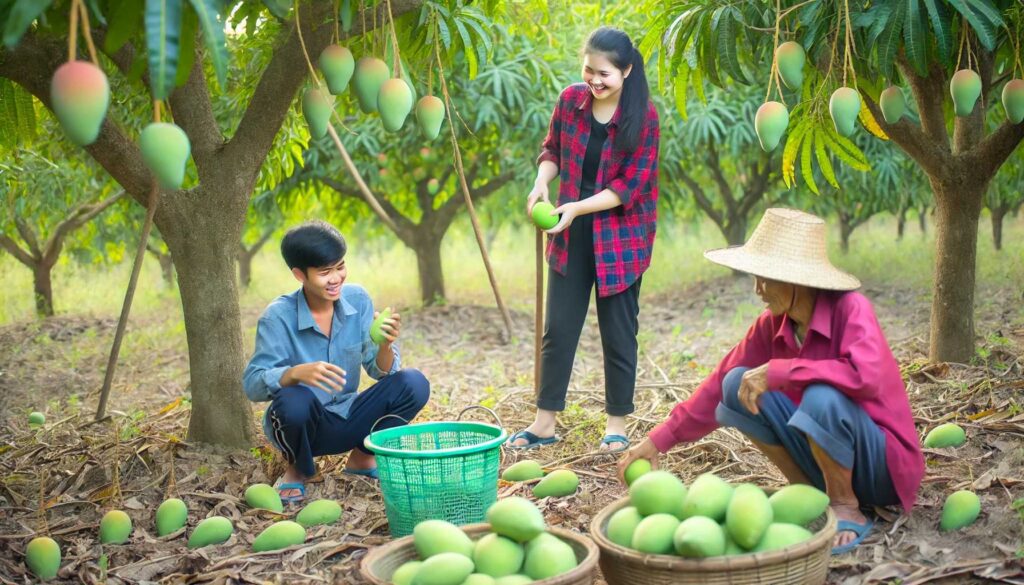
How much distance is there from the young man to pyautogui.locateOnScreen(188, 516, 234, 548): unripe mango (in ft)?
0.99

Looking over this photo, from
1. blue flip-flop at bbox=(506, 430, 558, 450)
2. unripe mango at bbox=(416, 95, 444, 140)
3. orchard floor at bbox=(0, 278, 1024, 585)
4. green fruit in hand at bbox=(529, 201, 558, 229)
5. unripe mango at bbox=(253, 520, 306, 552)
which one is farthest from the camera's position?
blue flip-flop at bbox=(506, 430, 558, 450)

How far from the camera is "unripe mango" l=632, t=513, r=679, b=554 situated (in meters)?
1.65

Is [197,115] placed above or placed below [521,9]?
below

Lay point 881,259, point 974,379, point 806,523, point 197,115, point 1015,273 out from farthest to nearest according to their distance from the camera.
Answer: point 881,259 < point 1015,273 < point 974,379 < point 197,115 < point 806,523

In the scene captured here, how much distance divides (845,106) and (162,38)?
1.69m

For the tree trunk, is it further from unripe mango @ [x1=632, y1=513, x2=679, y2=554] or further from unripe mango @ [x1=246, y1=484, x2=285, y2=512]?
unripe mango @ [x1=246, y1=484, x2=285, y2=512]

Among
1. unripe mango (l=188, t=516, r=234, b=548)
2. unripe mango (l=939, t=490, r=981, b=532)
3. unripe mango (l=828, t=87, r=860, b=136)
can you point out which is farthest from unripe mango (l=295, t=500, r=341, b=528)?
unripe mango (l=828, t=87, r=860, b=136)

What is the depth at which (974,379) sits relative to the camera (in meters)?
3.19

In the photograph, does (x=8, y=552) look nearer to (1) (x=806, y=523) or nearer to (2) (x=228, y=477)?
(2) (x=228, y=477)

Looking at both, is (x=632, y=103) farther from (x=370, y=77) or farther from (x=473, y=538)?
(x=473, y=538)

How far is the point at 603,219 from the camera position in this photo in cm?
285

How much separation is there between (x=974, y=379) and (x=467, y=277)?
7682mm

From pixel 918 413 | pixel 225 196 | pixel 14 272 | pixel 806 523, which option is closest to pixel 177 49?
pixel 806 523

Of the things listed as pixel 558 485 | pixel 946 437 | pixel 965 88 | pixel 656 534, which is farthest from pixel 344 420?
pixel 965 88
